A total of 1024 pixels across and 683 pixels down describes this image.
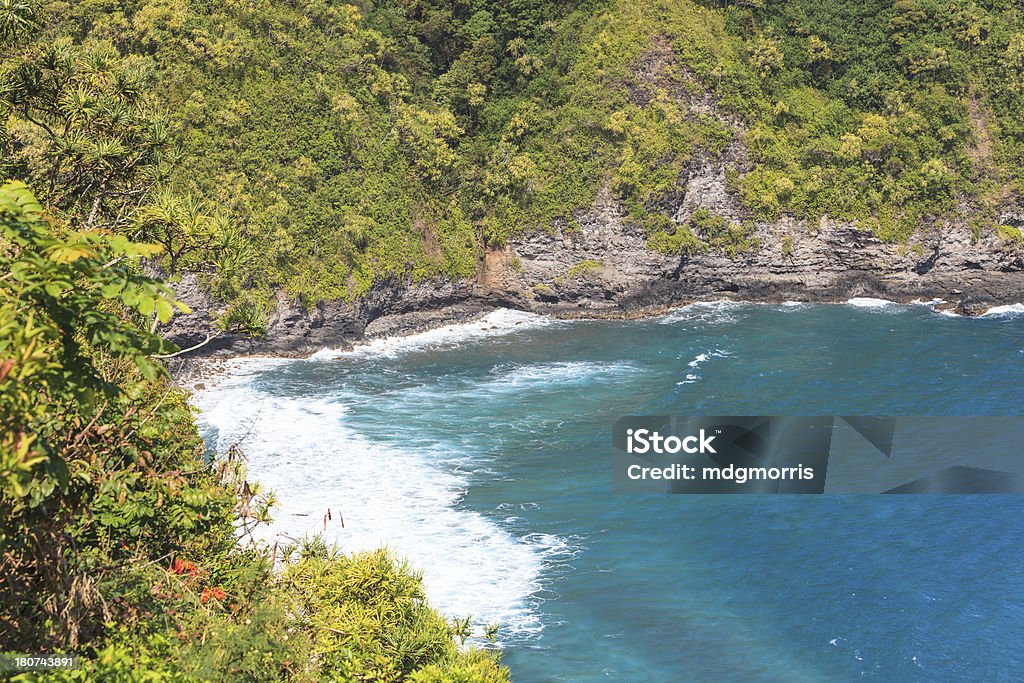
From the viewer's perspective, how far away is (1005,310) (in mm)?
61562

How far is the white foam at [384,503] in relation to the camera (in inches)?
1166

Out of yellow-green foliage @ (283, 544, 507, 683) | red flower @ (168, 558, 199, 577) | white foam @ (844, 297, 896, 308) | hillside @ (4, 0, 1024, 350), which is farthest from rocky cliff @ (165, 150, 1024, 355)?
red flower @ (168, 558, 199, 577)

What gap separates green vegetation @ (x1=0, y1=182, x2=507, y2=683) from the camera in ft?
30.4

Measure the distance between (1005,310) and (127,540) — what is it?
61.6 meters

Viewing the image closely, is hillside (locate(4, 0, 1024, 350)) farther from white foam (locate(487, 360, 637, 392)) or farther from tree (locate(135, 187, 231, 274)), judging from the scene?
tree (locate(135, 187, 231, 274))

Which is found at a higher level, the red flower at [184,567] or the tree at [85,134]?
the tree at [85,134]

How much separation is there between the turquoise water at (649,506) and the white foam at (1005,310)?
135 cm

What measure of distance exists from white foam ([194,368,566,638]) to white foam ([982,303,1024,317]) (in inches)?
1633

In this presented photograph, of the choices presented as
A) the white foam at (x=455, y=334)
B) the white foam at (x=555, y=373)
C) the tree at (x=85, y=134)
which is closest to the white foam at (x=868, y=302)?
the white foam at (x=555, y=373)

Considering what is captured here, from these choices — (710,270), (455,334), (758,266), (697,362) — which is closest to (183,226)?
(697,362)

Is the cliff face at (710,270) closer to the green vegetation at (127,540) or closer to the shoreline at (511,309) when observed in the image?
the shoreline at (511,309)

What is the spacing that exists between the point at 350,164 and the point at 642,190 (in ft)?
69.5

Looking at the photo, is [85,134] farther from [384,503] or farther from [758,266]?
[758,266]

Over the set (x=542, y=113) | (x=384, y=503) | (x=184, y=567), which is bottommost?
(x=384, y=503)
